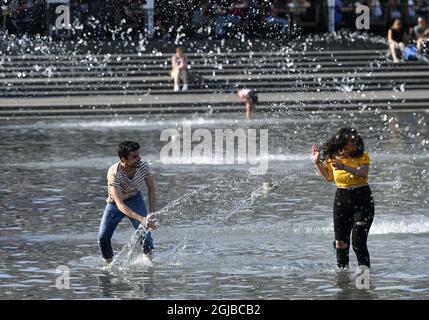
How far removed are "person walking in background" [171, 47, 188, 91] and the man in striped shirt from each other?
958 inches

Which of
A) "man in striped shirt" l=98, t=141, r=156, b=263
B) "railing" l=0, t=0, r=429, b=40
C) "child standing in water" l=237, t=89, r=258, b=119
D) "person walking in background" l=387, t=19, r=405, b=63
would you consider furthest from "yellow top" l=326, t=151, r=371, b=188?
"railing" l=0, t=0, r=429, b=40

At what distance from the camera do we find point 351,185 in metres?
14.8

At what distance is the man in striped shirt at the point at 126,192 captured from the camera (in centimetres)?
1534

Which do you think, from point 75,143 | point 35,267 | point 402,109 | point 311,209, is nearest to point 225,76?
point 402,109

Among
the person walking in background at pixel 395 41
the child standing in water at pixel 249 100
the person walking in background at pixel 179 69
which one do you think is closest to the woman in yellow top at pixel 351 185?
the child standing in water at pixel 249 100

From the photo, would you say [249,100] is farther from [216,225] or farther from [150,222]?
[150,222]

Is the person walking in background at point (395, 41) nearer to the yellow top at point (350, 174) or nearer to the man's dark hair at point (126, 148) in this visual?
the man's dark hair at point (126, 148)

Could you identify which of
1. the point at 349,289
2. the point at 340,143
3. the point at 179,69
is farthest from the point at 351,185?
the point at 179,69

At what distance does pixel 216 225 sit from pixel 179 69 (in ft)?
71.3

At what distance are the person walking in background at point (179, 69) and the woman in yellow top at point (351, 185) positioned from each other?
25098 mm

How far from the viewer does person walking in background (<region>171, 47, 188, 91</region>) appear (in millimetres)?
39938

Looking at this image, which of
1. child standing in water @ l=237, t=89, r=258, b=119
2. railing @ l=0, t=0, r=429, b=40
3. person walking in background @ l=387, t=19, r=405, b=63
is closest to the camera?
child standing in water @ l=237, t=89, r=258, b=119

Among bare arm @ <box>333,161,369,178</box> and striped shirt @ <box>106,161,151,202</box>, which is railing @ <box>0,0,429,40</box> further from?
bare arm @ <box>333,161,369,178</box>

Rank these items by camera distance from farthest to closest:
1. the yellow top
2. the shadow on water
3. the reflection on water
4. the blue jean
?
1. the blue jean
2. the yellow top
3. the reflection on water
4. the shadow on water
